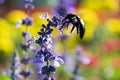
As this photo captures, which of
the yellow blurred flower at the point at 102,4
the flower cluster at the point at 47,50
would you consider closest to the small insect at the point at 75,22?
the flower cluster at the point at 47,50

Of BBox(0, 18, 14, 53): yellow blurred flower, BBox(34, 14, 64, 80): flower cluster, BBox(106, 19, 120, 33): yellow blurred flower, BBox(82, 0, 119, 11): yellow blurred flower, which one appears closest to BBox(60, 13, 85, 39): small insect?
BBox(34, 14, 64, 80): flower cluster

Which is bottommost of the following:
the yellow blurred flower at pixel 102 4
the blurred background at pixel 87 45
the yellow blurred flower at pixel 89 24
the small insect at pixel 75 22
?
the small insect at pixel 75 22

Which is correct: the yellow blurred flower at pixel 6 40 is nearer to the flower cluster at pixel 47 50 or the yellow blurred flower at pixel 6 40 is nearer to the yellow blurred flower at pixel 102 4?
the yellow blurred flower at pixel 102 4

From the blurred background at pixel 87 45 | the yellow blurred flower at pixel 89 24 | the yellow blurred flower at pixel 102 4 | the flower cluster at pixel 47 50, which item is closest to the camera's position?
the flower cluster at pixel 47 50

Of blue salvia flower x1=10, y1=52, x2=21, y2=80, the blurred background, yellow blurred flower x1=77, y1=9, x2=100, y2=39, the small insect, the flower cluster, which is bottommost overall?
the flower cluster

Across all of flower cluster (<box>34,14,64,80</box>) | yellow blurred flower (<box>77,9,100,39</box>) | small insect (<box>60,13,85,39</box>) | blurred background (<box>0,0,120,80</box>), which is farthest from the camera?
yellow blurred flower (<box>77,9,100,39</box>)

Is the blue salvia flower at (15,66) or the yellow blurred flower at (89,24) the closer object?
the blue salvia flower at (15,66)

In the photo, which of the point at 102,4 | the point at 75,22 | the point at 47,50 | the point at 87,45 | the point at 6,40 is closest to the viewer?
the point at 47,50

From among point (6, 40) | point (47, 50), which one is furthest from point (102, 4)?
point (47, 50)

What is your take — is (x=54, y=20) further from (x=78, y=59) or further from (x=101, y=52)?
(x=101, y=52)

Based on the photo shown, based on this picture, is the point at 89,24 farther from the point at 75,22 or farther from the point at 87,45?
the point at 75,22

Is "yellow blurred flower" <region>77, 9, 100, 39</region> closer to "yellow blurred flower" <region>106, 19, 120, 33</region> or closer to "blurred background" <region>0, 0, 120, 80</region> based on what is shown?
"blurred background" <region>0, 0, 120, 80</region>
